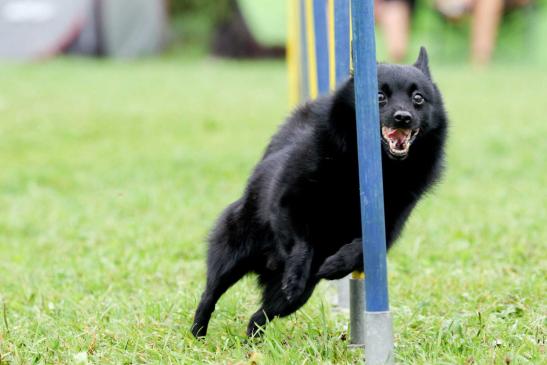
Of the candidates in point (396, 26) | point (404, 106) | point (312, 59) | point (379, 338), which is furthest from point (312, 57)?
point (396, 26)

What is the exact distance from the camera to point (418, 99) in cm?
331

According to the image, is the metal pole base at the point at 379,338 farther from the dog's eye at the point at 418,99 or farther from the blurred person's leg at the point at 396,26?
the blurred person's leg at the point at 396,26

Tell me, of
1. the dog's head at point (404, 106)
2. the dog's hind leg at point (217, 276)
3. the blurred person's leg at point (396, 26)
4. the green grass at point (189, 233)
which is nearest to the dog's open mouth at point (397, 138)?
the dog's head at point (404, 106)

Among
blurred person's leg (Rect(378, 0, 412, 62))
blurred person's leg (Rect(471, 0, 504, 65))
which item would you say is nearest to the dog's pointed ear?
blurred person's leg (Rect(378, 0, 412, 62))

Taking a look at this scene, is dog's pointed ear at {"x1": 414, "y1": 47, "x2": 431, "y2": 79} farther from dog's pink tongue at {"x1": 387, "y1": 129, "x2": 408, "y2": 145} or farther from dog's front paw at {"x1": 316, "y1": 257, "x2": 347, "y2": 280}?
dog's front paw at {"x1": 316, "y1": 257, "x2": 347, "y2": 280}

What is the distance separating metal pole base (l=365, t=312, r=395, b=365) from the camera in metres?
2.90

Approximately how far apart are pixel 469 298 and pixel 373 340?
1.22m

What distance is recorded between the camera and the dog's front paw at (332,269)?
310cm

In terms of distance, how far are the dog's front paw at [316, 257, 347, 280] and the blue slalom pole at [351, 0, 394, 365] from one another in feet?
0.72

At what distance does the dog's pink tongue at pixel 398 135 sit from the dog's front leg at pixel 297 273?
487mm

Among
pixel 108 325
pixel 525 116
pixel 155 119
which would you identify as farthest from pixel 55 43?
pixel 108 325

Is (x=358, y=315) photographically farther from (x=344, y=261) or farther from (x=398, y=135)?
(x=398, y=135)

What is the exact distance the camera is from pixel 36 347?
331cm

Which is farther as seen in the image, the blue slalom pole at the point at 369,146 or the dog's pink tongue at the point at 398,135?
the dog's pink tongue at the point at 398,135
